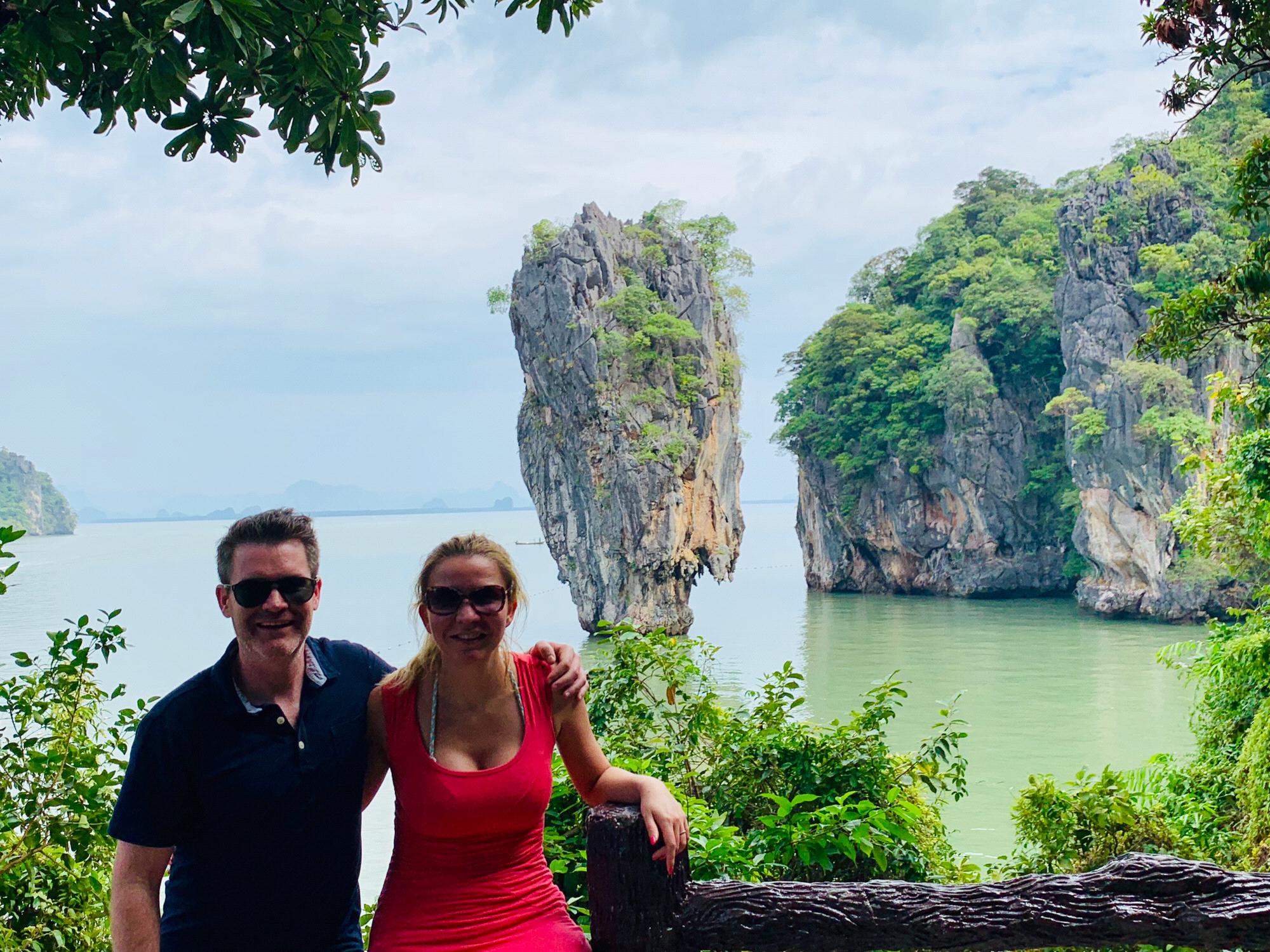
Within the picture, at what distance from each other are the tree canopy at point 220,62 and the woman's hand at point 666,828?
4.80ft

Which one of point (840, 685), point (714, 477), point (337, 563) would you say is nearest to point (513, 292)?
point (714, 477)

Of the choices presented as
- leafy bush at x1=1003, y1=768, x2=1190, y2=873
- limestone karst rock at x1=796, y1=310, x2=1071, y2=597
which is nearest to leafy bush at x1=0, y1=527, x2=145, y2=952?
leafy bush at x1=1003, y1=768, x2=1190, y2=873

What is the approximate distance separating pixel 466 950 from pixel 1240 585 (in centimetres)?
2900

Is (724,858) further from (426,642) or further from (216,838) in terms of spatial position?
(216,838)

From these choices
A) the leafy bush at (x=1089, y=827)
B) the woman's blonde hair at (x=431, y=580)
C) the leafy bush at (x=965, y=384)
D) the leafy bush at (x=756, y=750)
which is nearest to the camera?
the woman's blonde hair at (x=431, y=580)

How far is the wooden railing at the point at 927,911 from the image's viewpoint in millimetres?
1712

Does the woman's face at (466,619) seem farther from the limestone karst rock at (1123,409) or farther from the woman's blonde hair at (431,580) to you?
the limestone karst rock at (1123,409)

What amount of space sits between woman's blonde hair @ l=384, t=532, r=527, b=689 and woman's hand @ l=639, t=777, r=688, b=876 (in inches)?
16.3

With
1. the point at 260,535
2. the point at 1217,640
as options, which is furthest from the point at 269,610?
the point at 1217,640

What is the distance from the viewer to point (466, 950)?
69.8 inches

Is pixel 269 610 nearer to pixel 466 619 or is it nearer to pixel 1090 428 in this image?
pixel 466 619

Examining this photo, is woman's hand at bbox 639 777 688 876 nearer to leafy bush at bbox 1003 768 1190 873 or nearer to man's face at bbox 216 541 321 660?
man's face at bbox 216 541 321 660

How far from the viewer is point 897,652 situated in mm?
26188

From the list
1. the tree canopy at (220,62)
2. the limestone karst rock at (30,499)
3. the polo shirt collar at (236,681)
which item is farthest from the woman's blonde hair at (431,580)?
the limestone karst rock at (30,499)
